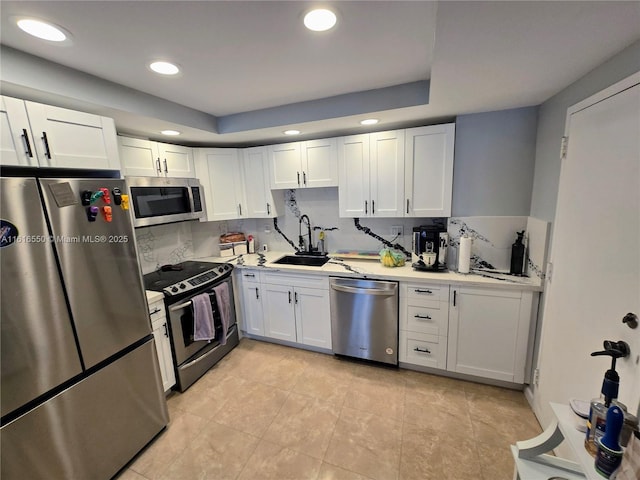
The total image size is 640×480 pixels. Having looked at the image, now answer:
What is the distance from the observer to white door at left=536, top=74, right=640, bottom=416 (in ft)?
3.63

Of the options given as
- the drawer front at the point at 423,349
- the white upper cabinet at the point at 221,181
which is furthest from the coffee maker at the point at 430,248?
the white upper cabinet at the point at 221,181

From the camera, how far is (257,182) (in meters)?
3.02

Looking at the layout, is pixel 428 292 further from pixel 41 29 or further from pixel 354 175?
pixel 41 29

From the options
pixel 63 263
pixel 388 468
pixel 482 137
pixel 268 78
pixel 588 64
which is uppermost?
pixel 268 78

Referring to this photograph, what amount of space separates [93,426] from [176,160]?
2.18 meters

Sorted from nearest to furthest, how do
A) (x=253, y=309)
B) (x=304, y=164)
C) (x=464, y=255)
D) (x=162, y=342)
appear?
(x=162, y=342) → (x=464, y=255) → (x=304, y=164) → (x=253, y=309)

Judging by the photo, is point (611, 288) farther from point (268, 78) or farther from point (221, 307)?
point (221, 307)

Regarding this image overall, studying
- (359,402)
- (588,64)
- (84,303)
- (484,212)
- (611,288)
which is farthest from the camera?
(484,212)

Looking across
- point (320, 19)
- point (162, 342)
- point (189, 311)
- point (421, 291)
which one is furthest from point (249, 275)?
point (320, 19)

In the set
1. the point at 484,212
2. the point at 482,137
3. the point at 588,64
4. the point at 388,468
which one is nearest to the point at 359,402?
the point at 388,468

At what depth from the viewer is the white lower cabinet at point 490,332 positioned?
2031 millimetres

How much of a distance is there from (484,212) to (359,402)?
1.89m

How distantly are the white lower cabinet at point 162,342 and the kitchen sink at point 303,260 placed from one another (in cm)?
122

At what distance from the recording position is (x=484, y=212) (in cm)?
228
